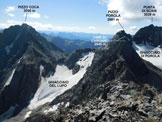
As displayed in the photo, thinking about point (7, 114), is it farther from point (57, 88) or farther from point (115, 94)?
point (115, 94)

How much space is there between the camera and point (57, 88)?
504 feet

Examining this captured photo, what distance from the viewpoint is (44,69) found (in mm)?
188750

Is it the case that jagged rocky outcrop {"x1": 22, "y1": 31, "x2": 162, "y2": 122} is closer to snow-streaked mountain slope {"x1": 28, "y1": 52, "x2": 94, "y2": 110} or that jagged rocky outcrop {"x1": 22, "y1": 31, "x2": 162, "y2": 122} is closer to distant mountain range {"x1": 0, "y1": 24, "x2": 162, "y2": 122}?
distant mountain range {"x1": 0, "y1": 24, "x2": 162, "y2": 122}

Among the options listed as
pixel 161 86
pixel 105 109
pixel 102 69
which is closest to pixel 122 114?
pixel 105 109

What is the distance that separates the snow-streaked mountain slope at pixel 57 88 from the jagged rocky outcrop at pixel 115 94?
75.8 feet

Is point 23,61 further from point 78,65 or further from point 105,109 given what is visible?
point 105,109

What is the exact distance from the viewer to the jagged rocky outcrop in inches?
1012

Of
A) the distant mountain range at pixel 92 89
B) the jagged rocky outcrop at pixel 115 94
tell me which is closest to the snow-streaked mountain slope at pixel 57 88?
the distant mountain range at pixel 92 89

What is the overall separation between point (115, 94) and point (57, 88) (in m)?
119

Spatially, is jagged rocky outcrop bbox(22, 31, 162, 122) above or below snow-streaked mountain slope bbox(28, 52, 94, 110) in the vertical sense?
above

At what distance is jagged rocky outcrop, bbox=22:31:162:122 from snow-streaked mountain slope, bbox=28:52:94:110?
23.1 metres

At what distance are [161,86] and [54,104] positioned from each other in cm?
6021

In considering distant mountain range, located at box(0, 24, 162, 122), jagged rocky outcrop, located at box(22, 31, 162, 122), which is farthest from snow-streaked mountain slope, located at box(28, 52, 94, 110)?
jagged rocky outcrop, located at box(22, 31, 162, 122)

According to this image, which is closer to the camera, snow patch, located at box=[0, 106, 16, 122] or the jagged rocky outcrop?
the jagged rocky outcrop
